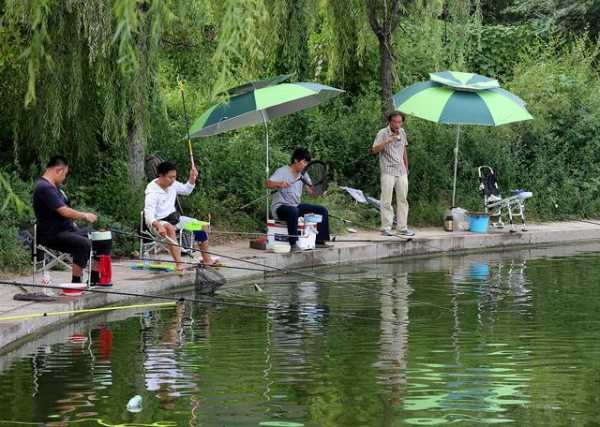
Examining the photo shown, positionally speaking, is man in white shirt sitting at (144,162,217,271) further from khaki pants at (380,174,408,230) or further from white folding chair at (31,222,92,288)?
khaki pants at (380,174,408,230)

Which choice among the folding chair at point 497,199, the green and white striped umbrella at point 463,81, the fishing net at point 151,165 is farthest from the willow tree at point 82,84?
the folding chair at point 497,199

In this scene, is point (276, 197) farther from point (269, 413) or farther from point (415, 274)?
point (269, 413)

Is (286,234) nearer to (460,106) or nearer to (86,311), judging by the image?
(460,106)

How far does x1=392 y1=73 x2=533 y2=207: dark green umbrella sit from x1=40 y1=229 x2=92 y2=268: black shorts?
8047 millimetres

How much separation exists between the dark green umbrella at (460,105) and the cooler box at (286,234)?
118 inches

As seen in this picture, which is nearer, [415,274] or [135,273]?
[135,273]

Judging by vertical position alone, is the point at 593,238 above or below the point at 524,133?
below

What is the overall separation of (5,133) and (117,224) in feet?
7.71

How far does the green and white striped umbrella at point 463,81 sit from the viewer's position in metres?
21.5

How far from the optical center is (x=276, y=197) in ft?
63.0

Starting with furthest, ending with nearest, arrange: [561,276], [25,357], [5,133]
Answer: [5,133], [561,276], [25,357]

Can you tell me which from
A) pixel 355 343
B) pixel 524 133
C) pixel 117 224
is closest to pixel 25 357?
pixel 355 343

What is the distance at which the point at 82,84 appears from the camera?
58.7ft

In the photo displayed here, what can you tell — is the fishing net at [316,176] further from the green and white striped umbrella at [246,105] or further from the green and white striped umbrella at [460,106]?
the green and white striped umbrella at [460,106]
